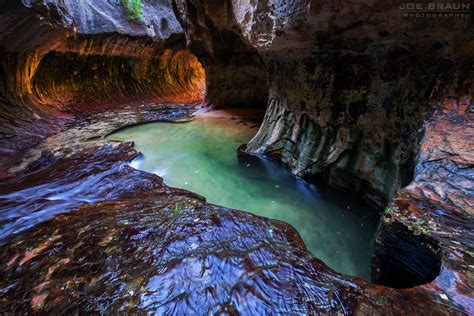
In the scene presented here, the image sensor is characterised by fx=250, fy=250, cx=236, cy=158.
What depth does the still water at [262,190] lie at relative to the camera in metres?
3.07

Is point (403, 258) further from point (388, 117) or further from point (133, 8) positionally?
point (133, 8)

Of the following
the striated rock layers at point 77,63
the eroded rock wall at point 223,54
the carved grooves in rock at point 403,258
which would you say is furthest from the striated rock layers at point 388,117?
the striated rock layers at point 77,63

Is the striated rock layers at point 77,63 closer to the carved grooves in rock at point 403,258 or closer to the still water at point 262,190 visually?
the still water at point 262,190

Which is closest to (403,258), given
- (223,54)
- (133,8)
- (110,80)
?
(223,54)

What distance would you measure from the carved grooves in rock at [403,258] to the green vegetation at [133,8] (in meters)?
13.0

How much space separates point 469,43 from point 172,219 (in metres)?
3.36

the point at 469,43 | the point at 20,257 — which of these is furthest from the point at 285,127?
the point at 20,257

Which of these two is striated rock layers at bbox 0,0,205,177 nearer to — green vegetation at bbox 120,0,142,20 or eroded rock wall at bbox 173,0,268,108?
green vegetation at bbox 120,0,142,20

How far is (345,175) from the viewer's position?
4.18 m

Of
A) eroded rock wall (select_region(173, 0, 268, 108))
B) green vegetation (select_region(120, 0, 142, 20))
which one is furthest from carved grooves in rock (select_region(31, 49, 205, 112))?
eroded rock wall (select_region(173, 0, 268, 108))

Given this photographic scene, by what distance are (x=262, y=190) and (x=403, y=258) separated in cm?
255

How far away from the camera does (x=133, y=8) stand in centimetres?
1131

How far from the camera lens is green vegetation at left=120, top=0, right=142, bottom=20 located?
11094 mm

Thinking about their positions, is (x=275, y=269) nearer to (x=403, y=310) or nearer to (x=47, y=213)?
(x=403, y=310)
